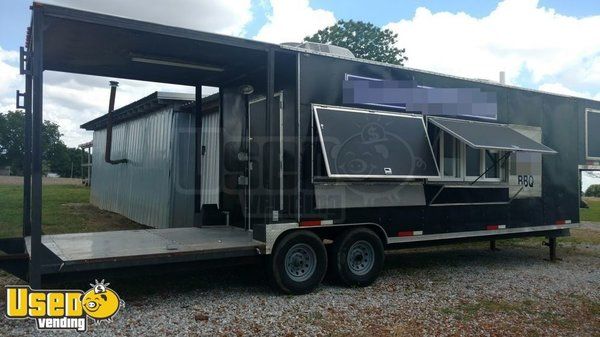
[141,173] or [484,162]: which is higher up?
[484,162]

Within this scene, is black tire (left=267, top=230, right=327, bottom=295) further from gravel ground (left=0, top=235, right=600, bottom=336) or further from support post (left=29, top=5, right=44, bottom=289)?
support post (left=29, top=5, right=44, bottom=289)

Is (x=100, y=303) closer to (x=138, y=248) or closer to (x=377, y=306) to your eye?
(x=138, y=248)

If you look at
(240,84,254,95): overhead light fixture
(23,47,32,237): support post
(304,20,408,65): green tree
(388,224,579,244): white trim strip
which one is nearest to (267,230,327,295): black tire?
(388,224,579,244): white trim strip

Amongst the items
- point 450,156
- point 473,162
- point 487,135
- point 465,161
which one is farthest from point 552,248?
point 450,156

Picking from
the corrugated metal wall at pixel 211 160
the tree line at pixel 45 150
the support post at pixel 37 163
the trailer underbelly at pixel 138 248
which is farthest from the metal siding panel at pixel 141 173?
the tree line at pixel 45 150

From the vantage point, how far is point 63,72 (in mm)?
7301

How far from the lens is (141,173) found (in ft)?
46.5

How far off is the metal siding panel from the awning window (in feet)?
20.7

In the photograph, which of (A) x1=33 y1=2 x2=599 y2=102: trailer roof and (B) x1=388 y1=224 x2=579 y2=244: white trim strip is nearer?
(A) x1=33 y1=2 x2=599 y2=102: trailer roof

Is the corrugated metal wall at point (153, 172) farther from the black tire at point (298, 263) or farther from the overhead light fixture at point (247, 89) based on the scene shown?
the black tire at point (298, 263)

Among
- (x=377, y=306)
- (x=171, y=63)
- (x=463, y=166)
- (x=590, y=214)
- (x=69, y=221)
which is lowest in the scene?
(x=590, y=214)

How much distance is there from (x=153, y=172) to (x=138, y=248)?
24.6ft

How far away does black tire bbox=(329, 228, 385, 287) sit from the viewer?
6.77 meters

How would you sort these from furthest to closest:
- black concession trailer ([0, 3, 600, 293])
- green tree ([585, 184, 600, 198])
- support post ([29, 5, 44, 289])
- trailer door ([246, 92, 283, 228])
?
1. green tree ([585, 184, 600, 198])
2. trailer door ([246, 92, 283, 228])
3. black concession trailer ([0, 3, 600, 293])
4. support post ([29, 5, 44, 289])
